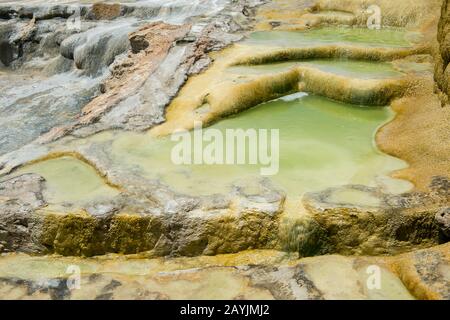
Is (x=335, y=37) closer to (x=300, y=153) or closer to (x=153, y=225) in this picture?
(x=300, y=153)

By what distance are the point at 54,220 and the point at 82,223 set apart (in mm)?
A: 382

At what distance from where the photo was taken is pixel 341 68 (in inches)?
463

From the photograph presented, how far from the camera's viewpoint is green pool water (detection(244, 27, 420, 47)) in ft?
44.9

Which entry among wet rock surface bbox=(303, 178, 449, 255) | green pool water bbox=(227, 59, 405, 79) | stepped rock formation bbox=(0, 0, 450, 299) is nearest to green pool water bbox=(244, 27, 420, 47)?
stepped rock formation bbox=(0, 0, 450, 299)

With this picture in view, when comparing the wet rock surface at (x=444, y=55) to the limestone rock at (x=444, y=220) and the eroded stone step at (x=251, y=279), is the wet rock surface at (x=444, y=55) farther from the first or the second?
the eroded stone step at (x=251, y=279)

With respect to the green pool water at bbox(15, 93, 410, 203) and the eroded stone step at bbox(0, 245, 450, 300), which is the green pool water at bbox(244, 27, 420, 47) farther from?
the eroded stone step at bbox(0, 245, 450, 300)

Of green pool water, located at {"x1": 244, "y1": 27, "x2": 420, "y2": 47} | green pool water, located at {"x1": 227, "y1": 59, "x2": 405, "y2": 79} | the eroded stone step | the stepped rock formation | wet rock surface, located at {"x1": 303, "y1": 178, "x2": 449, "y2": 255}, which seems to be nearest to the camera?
the eroded stone step

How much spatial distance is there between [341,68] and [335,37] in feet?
11.9

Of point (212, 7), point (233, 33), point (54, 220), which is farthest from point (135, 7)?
point (54, 220)

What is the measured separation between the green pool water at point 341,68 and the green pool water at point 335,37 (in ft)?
3.78

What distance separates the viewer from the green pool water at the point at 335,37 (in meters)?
13.7

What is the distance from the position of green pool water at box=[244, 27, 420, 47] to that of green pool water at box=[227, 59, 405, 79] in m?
1.15

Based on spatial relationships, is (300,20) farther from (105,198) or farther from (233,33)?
(105,198)

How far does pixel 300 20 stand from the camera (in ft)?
56.2
